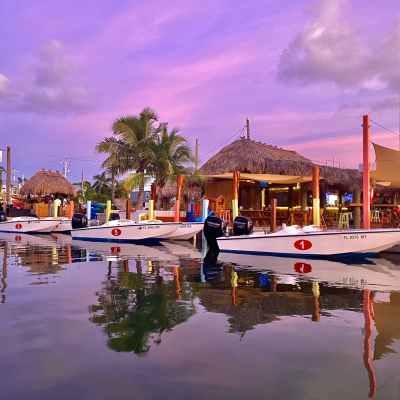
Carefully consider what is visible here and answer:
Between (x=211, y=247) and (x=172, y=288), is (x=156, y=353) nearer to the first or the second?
(x=172, y=288)

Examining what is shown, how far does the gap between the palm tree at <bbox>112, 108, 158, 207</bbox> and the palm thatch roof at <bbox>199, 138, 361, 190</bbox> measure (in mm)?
4110

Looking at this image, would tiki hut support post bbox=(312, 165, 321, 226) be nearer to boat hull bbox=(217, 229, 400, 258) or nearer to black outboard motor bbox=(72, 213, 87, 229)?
boat hull bbox=(217, 229, 400, 258)

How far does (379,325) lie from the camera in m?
5.83

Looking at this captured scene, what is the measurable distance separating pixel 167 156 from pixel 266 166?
23.1 ft

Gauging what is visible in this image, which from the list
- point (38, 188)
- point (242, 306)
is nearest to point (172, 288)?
point (242, 306)

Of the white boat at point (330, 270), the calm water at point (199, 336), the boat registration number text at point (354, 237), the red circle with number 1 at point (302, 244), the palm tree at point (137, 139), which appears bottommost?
the calm water at point (199, 336)

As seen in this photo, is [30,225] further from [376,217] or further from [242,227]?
[376,217]

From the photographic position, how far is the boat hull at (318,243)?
12.4 metres

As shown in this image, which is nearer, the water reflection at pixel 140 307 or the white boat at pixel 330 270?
the water reflection at pixel 140 307

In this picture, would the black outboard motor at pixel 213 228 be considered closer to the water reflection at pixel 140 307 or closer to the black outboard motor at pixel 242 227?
the black outboard motor at pixel 242 227

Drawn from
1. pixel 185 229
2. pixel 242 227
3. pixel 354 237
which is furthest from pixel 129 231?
pixel 354 237

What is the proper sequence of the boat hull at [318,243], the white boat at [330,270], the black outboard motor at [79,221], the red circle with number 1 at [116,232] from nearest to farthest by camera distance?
the white boat at [330,270]
the boat hull at [318,243]
the red circle with number 1 at [116,232]
the black outboard motor at [79,221]

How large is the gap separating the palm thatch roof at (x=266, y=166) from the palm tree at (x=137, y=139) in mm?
4110

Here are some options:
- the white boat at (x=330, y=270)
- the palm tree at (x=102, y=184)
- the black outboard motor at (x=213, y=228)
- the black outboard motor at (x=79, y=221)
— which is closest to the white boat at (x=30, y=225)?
the black outboard motor at (x=79, y=221)
